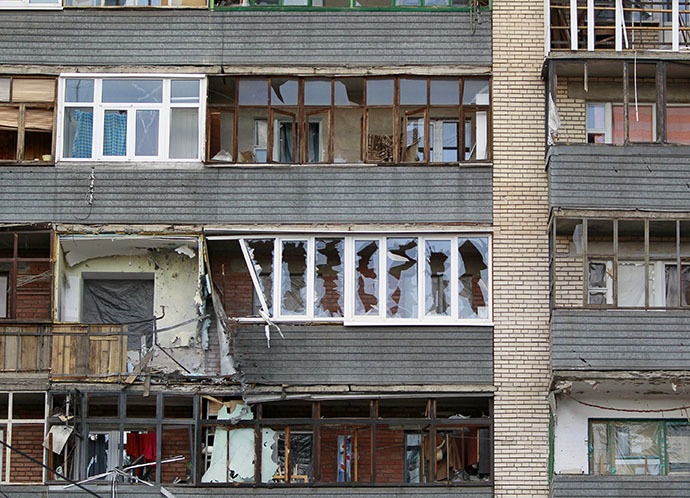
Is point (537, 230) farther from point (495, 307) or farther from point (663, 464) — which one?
point (663, 464)

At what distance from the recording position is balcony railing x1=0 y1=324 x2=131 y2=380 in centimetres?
2222

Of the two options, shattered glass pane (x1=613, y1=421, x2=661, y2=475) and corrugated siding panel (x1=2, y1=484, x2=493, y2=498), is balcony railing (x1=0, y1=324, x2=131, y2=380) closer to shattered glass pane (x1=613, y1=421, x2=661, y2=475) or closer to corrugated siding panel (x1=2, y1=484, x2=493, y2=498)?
corrugated siding panel (x1=2, y1=484, x2=493, y2=498)

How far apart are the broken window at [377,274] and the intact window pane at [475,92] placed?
2.46 metres

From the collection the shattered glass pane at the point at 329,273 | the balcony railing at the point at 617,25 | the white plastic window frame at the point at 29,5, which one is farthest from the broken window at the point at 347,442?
the white plastic window frame at the point at 29,5

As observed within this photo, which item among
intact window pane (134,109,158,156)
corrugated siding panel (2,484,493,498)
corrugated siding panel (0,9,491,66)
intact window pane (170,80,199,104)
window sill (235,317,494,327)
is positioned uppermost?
corrugated siding panel (0,9,491,66)

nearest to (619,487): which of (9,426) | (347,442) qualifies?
(347,442)

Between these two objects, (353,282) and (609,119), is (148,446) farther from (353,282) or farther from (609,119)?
(609,119)

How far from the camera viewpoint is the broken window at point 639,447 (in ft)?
72.7

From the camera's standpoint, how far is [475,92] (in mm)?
23281

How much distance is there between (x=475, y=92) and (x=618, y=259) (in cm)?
387

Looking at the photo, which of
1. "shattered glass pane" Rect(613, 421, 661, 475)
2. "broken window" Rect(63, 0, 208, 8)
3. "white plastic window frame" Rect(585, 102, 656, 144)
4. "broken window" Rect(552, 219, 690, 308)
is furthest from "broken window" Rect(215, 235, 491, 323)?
"broken window" Rect(63, 0, 208, 8)

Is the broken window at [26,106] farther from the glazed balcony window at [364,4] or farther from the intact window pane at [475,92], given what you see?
the intact window pane at [475,92]

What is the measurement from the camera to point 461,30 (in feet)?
76.8

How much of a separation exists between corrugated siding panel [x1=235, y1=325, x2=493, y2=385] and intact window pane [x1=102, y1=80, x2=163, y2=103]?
452cm
